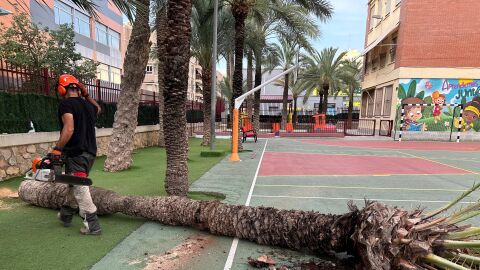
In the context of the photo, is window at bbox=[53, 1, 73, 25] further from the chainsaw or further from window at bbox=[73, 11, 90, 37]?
the chainsaw

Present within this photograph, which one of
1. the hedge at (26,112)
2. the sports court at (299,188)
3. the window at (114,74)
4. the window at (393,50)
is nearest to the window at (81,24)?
the window at (114,74)

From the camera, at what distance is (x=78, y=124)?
13.8ft

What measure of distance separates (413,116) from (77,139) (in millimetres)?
24585

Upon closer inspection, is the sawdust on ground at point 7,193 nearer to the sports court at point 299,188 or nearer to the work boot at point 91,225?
the work boot at point 91,225

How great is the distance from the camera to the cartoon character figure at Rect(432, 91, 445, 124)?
23453 millimetres

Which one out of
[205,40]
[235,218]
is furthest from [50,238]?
[205,40]

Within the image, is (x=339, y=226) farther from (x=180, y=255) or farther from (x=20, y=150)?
(x=20, y=150)

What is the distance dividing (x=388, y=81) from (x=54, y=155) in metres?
26.8

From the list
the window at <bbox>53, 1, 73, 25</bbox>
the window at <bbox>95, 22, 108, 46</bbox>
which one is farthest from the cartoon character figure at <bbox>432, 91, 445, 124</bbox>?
the window at <bbox>95, 22, 108, 46</bbox>

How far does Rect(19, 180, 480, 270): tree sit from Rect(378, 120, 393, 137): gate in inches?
916

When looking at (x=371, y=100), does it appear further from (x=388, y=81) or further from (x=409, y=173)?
(x=409, y=173)

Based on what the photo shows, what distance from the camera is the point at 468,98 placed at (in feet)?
76.6

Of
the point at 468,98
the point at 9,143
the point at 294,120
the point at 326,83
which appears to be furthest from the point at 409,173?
the point at 294,120

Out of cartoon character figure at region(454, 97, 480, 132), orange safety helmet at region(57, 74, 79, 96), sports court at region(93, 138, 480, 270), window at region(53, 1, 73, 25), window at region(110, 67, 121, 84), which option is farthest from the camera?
window at region(110, 67, 121, 84)
